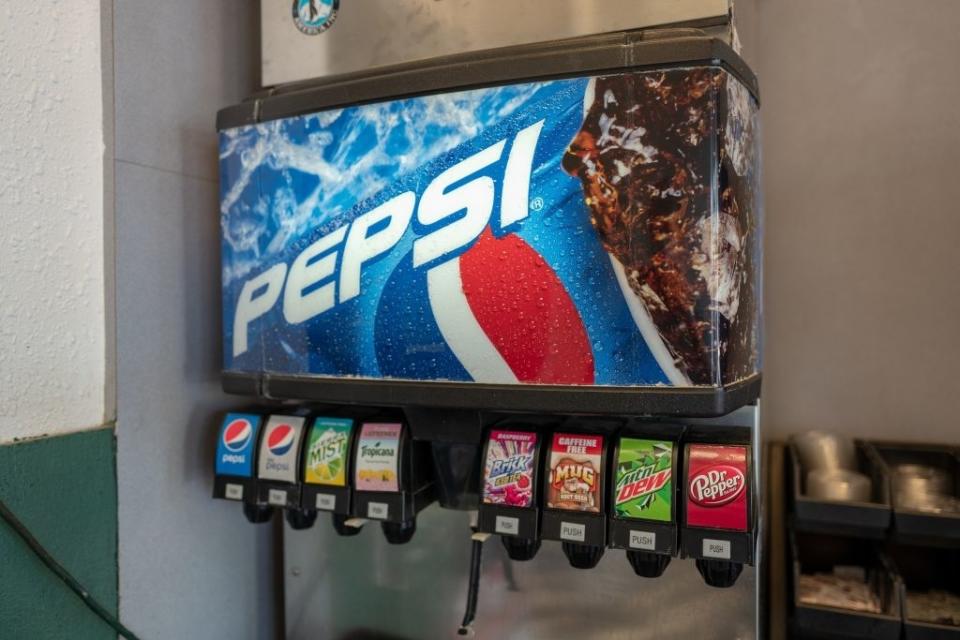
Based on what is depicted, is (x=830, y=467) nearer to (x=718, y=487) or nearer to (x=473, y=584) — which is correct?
(x=718, y=487)

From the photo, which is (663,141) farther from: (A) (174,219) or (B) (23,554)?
(B) (23,554)

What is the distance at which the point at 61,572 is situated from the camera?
2.92ft

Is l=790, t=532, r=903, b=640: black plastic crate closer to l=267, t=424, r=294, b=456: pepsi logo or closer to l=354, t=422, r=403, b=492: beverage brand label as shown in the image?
l=354, t=422, r=403, b=492: beverage brand label

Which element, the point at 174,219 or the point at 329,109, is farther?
the point at 174,219

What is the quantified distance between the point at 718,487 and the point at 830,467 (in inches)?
20.9

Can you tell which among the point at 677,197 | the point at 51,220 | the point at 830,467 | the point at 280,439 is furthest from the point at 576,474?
the point at 51,220

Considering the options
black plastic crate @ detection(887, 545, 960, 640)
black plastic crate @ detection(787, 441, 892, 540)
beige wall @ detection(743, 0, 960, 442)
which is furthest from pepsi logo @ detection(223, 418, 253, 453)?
black plastic crate @ detection(887, 545, 960, 640)

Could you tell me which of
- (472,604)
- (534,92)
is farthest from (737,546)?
(534,92)

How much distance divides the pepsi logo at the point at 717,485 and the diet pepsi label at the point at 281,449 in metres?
0.57

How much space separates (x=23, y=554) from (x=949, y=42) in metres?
1.69

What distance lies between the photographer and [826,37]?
1289 millimetres

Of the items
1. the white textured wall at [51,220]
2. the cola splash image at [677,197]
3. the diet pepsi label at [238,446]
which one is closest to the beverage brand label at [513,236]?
the cola splash image at [677,197]

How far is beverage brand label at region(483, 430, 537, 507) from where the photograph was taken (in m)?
0.86

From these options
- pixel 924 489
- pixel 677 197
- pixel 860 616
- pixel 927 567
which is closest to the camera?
pixel 677 197
